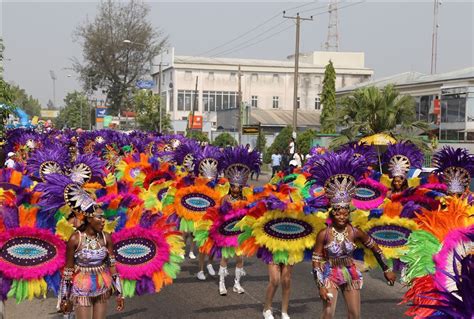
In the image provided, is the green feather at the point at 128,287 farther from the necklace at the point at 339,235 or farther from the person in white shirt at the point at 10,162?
the person in white shirt at the point at 10,162

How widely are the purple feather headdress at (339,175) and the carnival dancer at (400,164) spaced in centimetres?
280

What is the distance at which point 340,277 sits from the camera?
6785 millimetres

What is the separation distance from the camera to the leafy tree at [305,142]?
1512 inches

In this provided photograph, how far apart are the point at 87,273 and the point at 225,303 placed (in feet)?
11.2

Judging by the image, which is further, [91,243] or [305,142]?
[305,142]

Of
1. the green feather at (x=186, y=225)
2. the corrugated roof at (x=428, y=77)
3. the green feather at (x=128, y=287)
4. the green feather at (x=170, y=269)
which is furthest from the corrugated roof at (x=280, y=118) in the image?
the green feather at (x=128, y=287)

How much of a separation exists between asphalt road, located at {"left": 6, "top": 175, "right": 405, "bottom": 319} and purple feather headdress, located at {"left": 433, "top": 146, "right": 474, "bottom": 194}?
1.89 m

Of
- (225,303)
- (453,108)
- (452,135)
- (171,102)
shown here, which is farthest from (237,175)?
(171,102)

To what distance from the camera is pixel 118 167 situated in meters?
16.2

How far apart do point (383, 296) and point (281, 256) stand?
2424 mm

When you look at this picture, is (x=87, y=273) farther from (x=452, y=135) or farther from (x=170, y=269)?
(x=452, y=135)

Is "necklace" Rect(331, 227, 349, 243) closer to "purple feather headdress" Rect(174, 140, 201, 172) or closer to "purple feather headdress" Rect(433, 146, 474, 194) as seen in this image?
"purple feather headdress" Rect(433, 146, 474, 194)

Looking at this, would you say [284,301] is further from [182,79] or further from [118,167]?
[182,79]

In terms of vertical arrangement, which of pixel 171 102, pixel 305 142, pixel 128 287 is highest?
pixel 171 102
